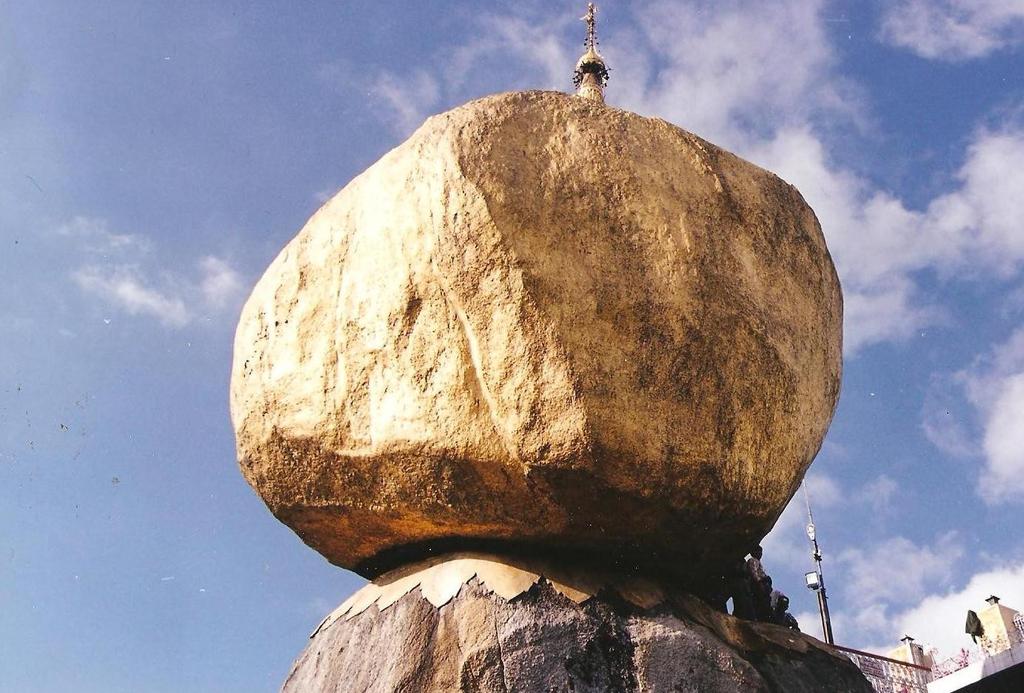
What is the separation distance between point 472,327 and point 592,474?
503 mm

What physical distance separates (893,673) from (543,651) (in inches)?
366

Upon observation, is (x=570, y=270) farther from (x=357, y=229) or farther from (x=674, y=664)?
(x=674, y=664)

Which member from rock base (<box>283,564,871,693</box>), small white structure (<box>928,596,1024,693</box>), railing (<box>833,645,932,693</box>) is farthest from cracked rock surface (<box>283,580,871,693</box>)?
small white structure (<box>928,596,1024,693</box>)

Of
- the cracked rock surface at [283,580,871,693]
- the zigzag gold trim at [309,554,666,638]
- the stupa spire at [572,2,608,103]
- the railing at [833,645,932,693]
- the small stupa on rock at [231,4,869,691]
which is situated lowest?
the cracked rock surface at [283,580,871,693]

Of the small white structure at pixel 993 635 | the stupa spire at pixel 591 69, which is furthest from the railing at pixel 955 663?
the stupa spire at pixel 591 69

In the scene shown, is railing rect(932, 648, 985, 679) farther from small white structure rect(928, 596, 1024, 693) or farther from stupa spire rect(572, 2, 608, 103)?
stupa spire rect(572, 2, 608, 103)

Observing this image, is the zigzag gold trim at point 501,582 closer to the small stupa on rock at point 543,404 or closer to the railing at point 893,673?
the small stupa on rock at point 543,404

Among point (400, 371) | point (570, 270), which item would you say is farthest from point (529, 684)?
point (570, 270)

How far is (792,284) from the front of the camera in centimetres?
332

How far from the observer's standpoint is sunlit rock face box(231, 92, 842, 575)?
111 inches

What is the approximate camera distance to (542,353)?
2.79 meters

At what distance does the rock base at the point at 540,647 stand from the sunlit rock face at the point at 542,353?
0.18 metres

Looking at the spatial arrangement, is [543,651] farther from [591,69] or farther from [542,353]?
[591,69]

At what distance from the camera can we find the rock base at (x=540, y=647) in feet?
9.08
